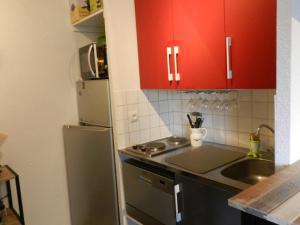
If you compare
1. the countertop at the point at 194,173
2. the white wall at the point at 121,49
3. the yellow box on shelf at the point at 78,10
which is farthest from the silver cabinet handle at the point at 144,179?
the yellow box on shelf at the point at 78,10

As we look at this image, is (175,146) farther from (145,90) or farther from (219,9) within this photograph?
(219,9)

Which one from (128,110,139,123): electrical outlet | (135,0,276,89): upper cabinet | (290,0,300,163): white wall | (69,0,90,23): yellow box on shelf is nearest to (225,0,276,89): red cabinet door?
(135,0,276,89): upper cabinet

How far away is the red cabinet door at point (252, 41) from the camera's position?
1.22m

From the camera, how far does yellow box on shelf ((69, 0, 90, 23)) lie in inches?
86.7

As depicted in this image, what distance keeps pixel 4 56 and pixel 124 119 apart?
105 cm

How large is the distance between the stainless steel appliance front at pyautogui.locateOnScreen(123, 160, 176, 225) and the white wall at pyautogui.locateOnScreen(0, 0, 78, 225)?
776mm

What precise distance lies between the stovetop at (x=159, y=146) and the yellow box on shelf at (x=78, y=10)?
115 cm

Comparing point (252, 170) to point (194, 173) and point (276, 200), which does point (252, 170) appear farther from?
point (276, 200)

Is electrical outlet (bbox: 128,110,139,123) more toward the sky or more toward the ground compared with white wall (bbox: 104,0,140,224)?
more toward the ground

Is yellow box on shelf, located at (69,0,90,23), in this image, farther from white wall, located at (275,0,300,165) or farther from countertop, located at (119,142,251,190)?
white wall, located at (275,0,300,165)

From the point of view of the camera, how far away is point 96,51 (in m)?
2.03

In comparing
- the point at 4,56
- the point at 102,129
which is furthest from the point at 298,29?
the point at 4,56

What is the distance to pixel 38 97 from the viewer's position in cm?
222

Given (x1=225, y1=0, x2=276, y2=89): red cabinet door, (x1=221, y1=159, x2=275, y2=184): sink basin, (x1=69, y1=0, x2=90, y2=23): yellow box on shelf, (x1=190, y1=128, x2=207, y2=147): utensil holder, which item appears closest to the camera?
(x1=225, y1=0, x2=276, y2=89): red cabinet door
